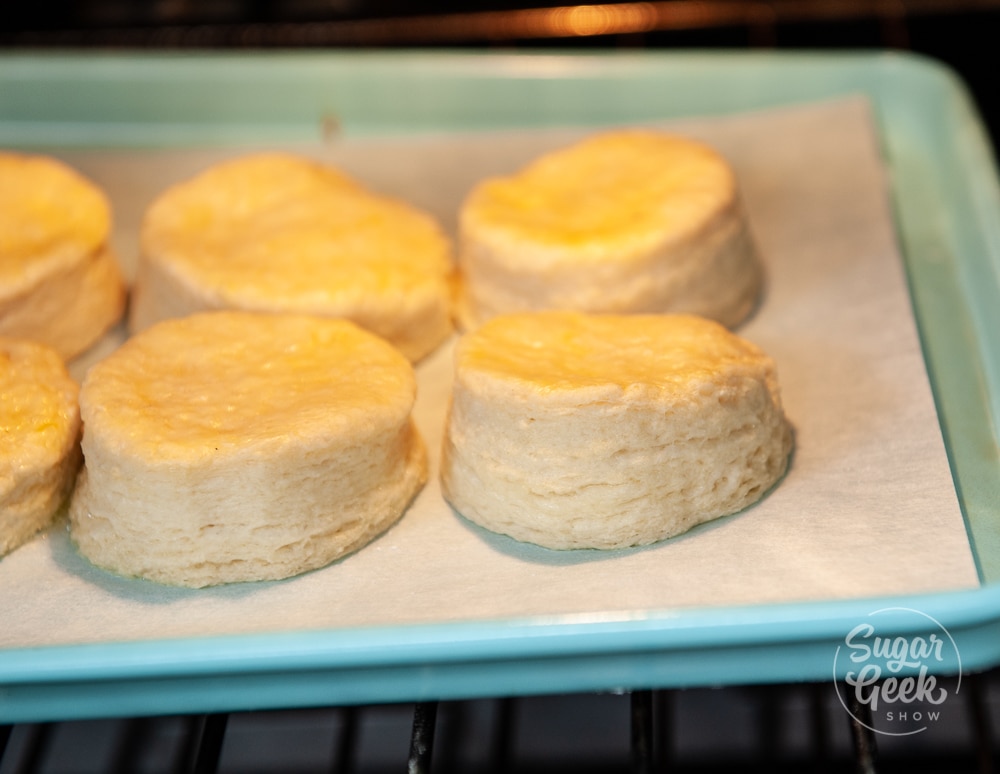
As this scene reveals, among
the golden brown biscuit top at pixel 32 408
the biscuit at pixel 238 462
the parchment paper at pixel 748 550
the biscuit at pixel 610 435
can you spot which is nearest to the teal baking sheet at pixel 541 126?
the parchment paper at pixel 748 550

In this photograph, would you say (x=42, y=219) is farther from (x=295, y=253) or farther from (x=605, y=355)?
(x=605, y=355)

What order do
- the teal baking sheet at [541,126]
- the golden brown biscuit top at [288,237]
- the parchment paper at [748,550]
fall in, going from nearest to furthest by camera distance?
1. the teal baking sheet at [541,126]
2. the parchment paper at [748,550]
3. the golden brown biscuit top at [288,237]

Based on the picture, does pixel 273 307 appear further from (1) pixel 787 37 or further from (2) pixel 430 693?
(1) pixel 787 37

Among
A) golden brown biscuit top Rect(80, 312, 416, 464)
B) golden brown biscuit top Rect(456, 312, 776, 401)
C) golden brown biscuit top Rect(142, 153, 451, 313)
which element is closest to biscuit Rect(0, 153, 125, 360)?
golden brown biscuit top Rect(142, 153, 451, 313)

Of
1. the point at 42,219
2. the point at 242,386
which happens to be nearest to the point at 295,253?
the point at 242,386

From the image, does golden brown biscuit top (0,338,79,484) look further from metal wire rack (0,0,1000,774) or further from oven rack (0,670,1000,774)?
oven rack (0,670,1000,774)

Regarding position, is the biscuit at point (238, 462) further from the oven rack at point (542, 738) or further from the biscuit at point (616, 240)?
the oven rack at point (542, 738)

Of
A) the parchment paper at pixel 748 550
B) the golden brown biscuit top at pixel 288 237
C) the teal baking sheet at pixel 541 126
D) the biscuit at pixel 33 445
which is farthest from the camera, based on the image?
the golden brown biscuit top at pixel 288 237

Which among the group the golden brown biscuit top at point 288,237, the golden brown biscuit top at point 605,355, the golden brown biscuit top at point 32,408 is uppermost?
the golden brown biscuit top at point 605,355
